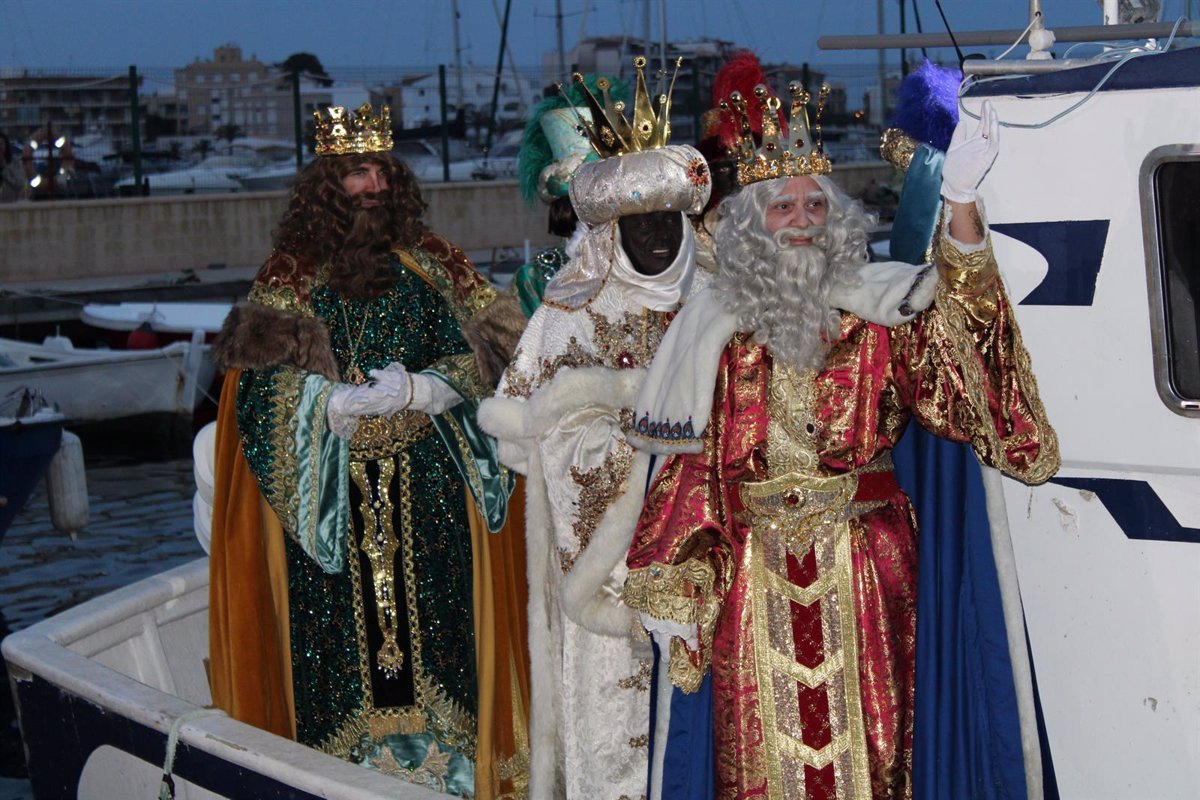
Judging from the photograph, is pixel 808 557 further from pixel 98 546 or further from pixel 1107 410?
pixel 98 546

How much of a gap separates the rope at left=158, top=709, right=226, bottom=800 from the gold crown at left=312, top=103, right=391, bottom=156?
1.77 m

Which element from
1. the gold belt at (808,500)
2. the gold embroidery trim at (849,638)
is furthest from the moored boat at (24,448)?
the gold embroidery trim at (849,638)

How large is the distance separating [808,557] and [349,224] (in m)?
2.14

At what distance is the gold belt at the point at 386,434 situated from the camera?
479 cm

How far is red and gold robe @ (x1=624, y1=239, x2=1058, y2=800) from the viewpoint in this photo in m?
3.36

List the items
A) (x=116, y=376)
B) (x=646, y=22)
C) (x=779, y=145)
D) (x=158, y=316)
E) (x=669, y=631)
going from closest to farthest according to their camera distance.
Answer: (x=669, y=631)
(x=779, y=145)
(x=116, y=376)
(x=158, y=316)
(x=646, y=22)

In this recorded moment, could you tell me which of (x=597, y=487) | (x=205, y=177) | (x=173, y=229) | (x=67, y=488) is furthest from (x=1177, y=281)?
(x=205, y=177)

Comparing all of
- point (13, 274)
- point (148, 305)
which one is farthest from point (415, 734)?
point (13, 274)

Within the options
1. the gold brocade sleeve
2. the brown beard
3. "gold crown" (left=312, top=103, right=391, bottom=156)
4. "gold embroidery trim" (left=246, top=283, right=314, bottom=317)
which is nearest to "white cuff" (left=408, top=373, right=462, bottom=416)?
the brown beard

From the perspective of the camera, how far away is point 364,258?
4.84 meters

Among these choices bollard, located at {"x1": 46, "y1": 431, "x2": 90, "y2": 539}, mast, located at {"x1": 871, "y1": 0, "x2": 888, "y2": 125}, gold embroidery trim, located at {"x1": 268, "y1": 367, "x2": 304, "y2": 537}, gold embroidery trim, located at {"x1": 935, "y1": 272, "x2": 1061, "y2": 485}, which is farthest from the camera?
mast, located at {"x1": 871, "y1": 0, "x2": 888, "y2": 125}

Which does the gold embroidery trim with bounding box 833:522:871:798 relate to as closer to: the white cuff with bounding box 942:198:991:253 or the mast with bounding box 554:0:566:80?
the white cuff with bounding box 942:198:991:253

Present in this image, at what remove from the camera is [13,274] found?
62.0 feet

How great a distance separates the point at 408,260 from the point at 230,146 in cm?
2286
